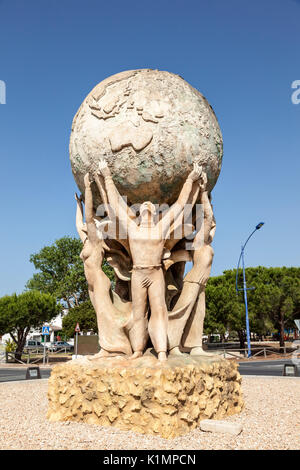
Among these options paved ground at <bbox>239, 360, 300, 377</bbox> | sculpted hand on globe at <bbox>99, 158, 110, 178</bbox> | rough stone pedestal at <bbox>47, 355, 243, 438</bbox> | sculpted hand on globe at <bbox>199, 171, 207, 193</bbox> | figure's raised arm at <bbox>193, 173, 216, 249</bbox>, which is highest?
sculpted hand on globe at <bbox>99, 158, 110, 178</bbox>

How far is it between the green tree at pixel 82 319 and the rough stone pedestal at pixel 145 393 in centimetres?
2543

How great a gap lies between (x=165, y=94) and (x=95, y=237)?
287 centimetres

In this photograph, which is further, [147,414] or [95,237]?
[95,237]

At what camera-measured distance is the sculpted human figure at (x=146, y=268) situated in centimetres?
642

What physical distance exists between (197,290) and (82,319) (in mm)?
26326

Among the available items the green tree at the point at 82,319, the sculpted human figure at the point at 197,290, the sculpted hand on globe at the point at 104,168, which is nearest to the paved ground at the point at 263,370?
the sculpted human figure at the point at 197,290

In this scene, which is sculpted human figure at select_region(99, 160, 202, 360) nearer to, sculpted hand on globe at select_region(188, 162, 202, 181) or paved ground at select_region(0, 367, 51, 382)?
sculpted hand on globe at select_region(188, 162, 202, 181)

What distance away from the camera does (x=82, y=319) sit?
3197cm

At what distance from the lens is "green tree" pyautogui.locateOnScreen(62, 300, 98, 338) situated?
31891mm

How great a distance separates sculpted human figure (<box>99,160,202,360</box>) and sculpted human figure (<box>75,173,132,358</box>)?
1.04 ft

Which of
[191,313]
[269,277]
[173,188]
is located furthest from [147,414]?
[269,277]

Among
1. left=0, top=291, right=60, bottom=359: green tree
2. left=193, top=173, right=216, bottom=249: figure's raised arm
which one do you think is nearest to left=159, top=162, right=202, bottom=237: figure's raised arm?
left=193, top=173, right=216, bottom=249: figure's raised arm
